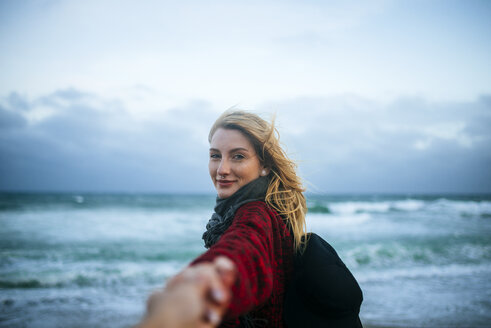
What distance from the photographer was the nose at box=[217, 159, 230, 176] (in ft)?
5.95

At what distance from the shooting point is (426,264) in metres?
9.20

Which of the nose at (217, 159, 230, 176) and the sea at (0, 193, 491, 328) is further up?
the nose at (217, 159, 230, 176)

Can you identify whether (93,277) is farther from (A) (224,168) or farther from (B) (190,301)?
(B) (190,301)

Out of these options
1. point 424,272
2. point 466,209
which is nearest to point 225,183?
point 424,272

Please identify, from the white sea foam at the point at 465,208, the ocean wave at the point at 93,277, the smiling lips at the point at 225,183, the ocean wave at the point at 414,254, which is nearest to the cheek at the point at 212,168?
the smiling lips at the point at 225,183

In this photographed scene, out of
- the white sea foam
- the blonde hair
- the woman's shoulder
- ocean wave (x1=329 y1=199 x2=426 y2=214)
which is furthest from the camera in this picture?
ocean wave (x1=329 y1=199 x2=426 y2=214)

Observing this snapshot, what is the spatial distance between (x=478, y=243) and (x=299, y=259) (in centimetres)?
1481

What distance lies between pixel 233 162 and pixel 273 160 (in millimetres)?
302

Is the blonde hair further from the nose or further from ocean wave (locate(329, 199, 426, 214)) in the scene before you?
ocean wave (locate(329, 199, 426, 214))

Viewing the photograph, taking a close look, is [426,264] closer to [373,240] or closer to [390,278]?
[390,278]

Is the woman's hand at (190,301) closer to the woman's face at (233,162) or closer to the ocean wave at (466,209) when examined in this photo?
the woman's face at (233,162)

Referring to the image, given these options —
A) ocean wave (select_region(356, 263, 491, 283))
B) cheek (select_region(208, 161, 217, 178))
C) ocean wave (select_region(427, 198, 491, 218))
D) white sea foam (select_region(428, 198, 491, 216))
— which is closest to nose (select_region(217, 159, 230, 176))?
cheek (select_region(208, 161, 217, 178))

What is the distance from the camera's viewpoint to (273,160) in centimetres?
197

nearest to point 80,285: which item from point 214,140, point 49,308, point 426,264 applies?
point 49,308
